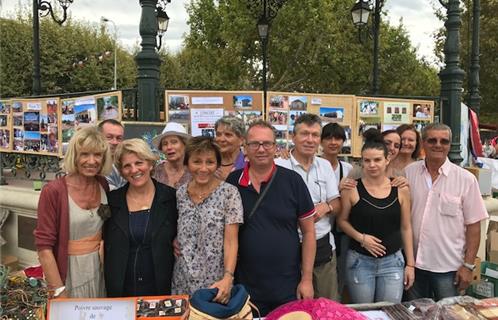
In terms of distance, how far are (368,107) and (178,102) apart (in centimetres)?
280

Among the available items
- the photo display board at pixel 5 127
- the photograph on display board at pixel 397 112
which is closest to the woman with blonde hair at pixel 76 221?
the photo display board at pixel 5 127

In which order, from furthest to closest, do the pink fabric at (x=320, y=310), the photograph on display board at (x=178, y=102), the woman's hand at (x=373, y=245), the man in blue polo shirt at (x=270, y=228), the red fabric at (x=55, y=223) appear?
the photograph on display board at (x=178, y=102) → the woman's hand at (x=373, y=245) → the man in blue polo shirt at (x=270, y=228) → the red fabric at (x=55, y=223) → the pink fabric at (x=320, y=310)

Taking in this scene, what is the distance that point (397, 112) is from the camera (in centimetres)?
658

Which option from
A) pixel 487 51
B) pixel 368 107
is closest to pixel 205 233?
pixel 368 107

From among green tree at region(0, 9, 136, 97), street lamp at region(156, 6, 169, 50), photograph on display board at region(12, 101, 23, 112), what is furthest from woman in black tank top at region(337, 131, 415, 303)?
green tree at region(0, 9, 136, 97)

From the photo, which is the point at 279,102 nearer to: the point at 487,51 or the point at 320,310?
the point at 320,310

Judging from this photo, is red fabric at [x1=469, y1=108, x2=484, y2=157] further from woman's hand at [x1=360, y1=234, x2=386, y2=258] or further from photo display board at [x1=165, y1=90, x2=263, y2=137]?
woman's hand at [x1=360, y1=234, x2=386, y2=258]

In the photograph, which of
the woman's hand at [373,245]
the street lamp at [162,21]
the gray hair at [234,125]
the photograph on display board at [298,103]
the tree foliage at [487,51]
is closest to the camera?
the woman's hand at [373,245]

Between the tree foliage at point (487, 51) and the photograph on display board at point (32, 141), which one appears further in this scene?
the tree foliage at point (487, 51)

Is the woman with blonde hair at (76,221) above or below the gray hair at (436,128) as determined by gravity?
below

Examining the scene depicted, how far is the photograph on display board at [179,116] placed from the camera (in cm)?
Answer: 556

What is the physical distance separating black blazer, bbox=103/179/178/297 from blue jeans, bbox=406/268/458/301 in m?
1.90

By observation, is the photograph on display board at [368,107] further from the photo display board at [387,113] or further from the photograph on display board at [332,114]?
the photograph on display board at [332,114]

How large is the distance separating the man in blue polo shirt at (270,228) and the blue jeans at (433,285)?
3.31 feet
